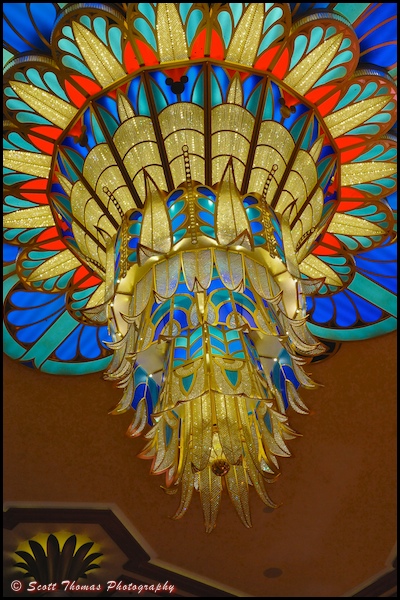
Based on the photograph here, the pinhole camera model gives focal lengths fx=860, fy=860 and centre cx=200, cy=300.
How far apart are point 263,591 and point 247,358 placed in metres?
A: 3.63

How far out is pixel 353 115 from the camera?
13.6 feet

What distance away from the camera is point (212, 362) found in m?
3.82

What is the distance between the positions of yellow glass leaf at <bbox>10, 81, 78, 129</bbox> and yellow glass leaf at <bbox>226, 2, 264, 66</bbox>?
80cm

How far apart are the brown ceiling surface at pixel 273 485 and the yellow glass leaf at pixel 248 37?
2331 mm

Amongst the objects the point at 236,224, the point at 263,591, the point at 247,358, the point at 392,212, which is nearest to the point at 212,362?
the point at 247,358

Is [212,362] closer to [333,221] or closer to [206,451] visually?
[206,451]

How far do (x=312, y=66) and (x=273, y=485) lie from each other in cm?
333

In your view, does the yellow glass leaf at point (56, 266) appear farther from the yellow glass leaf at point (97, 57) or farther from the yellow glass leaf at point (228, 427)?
the yellow glass leaf at point (228, 427)

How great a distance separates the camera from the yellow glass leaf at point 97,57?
384 centimetres

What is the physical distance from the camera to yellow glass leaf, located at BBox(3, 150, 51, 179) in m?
4.22
